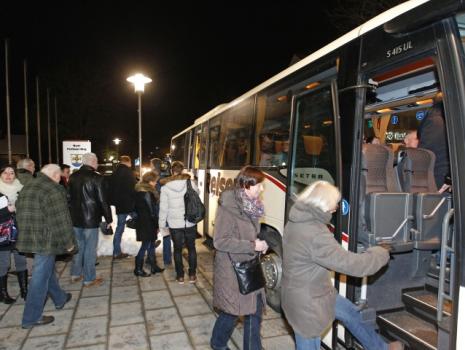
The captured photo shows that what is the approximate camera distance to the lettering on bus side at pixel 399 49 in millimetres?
2764

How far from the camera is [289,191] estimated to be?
4453mm

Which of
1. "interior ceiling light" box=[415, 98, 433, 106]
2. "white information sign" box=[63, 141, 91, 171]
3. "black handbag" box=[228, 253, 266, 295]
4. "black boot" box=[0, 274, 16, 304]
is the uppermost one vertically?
"interior ceiling light" box=[415, 98, 433, 106]

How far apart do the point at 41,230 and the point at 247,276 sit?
2.68 meters

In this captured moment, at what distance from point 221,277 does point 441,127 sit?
9.32 feet

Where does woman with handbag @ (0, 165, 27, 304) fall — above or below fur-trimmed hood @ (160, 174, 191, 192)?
below

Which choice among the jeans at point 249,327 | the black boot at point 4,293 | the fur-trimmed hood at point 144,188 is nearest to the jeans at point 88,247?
the fur-trimmed hood at point 144,188

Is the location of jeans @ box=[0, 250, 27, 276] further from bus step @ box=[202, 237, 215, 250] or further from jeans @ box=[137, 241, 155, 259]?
bus step @ box=[202, 237, 215, 250]

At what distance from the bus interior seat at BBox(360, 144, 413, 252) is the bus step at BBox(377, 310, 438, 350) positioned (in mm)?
650

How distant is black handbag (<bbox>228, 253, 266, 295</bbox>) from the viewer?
329 centimetres

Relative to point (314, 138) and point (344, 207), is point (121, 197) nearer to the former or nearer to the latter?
point (314, 138)

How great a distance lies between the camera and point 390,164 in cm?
371

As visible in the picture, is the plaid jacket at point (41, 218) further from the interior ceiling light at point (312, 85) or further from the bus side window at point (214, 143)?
the bus side window at point (214, 143)

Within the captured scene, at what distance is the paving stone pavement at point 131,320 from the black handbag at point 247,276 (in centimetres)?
113

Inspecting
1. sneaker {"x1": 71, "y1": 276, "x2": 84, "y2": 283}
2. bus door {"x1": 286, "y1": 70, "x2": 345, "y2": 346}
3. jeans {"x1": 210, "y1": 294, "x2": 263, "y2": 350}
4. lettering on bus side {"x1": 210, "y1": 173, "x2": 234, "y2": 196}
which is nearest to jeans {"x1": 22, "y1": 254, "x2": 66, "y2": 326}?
sneaker {"x1": 71, "y1": 276, "x2": 84, "y2": 283}
